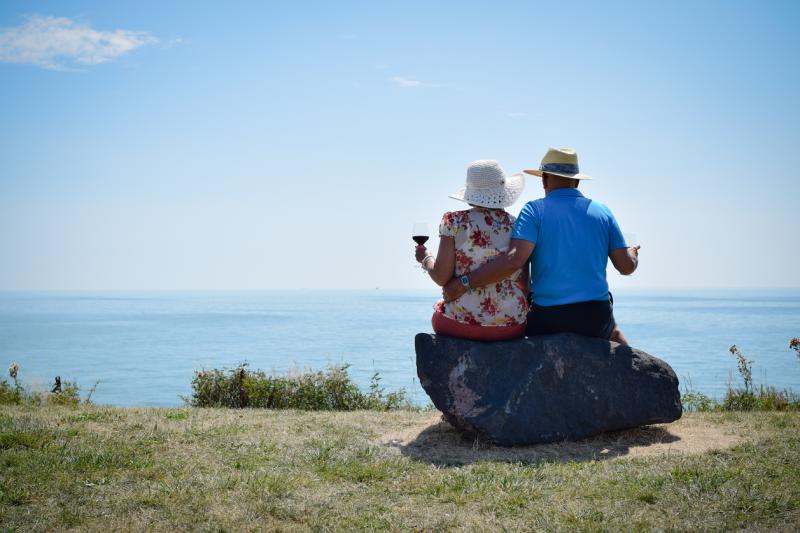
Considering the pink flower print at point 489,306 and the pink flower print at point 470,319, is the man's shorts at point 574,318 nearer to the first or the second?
the pink flower print at point 489,306

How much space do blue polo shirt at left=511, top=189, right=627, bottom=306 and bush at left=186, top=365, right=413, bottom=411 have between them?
4.48m

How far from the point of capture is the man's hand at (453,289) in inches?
276

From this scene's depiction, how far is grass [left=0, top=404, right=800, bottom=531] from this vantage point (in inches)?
187

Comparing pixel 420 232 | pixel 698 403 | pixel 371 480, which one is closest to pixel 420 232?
pixel 420 232

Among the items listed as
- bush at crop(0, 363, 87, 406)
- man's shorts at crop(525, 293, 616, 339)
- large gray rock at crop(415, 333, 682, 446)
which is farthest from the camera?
bush at crop(0, 363, 87, 406)

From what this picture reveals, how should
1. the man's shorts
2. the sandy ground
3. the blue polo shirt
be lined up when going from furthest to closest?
1. the man's shorts
2. the blue polo shirt
3. the sandy ground

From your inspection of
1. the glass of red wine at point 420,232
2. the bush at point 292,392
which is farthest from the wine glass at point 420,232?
the bush at point 292,392

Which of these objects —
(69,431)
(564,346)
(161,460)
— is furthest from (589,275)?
(69,431)

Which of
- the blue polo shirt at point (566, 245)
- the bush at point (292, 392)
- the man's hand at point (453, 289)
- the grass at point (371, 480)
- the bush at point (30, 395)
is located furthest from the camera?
the bush at point (292, 392)

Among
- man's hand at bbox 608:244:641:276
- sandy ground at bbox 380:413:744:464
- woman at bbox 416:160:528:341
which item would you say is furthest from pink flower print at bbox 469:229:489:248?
sandy ground at bbox 380:413:744:464

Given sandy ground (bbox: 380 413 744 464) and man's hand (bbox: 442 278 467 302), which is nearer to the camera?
sandy ground (bbox: 380 413 744 464)

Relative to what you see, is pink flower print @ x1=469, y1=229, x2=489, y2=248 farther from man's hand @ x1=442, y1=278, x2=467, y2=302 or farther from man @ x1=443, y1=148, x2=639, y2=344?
man's hand @ x1=442, y1=278, x2=467, y2=302

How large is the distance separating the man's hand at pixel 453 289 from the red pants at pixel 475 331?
0.92 feet

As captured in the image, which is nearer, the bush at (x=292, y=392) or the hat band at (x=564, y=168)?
the hat band at (x=564, y=168)
